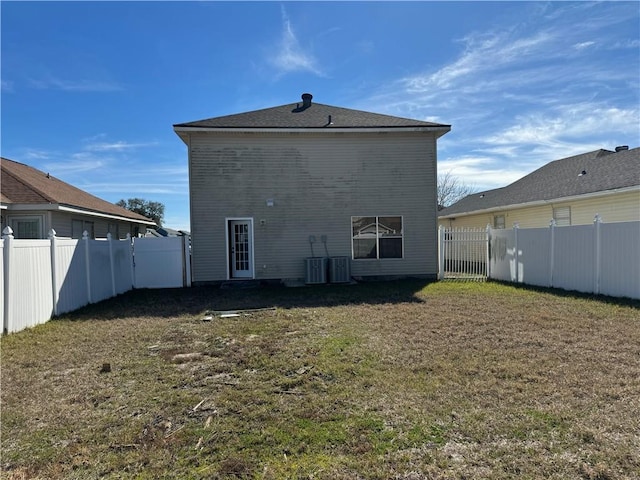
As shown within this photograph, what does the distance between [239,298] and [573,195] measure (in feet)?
38.8

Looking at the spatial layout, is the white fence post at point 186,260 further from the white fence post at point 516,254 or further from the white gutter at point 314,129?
the white fence post at point 516,254

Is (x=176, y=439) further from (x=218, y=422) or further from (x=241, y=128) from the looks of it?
(x=241, y=128)

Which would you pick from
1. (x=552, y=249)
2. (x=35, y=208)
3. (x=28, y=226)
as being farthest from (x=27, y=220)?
(x=552, y=249)

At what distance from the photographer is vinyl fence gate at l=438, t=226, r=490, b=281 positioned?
12.1 m

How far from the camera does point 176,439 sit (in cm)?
281

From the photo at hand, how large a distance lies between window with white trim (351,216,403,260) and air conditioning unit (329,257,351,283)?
63cm

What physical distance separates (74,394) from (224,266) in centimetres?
822

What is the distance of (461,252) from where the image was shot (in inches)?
481

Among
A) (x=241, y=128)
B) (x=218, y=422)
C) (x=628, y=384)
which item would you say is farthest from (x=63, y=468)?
(x=241, y=128)

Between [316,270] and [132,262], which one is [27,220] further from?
[316,270]

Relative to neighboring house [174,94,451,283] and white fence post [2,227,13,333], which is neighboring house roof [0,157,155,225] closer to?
neighboring house [174,94,451,283]

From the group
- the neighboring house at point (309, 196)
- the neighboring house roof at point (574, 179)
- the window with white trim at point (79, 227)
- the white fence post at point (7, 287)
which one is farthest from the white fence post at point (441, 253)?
the window with white trim at point (79, 227)

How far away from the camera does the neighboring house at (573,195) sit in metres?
11.6

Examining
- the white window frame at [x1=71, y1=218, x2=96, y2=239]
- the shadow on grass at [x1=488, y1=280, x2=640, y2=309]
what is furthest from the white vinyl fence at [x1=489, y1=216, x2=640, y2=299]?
the white window frame at [x1=71, y1=218, x2=96, y2=239]
